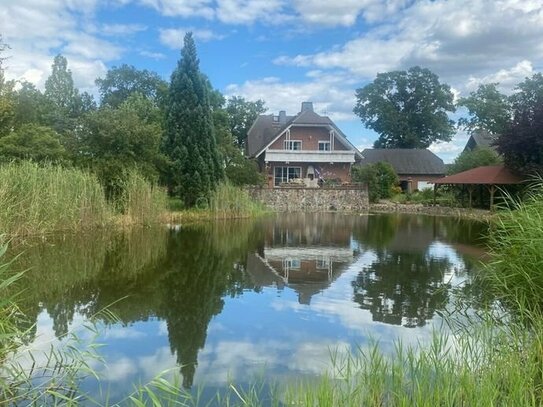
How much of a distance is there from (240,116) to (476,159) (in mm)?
20913

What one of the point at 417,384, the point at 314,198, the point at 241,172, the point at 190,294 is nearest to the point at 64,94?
the point at 241,172

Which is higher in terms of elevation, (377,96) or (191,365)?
(377,96)

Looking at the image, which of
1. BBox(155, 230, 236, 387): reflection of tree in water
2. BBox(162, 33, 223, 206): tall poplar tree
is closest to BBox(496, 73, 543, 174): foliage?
BBox(162, 33, 223, 206): tall poplar tree

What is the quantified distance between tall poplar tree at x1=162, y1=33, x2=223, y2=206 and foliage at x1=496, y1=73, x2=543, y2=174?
14.5m

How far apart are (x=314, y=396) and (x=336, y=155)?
112 ft

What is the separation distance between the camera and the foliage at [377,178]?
36156 millimetres

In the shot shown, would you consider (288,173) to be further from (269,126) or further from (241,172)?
(241,172)

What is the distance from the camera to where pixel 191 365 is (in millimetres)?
5184

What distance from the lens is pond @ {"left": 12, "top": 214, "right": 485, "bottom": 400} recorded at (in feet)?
17.7

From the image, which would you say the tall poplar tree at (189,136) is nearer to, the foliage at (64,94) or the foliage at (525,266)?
the foliage at (64,94)

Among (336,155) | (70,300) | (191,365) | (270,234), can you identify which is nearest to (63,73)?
(336,155)

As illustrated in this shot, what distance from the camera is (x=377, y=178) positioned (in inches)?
1462

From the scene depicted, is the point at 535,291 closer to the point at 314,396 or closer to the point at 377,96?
the point at 314,396

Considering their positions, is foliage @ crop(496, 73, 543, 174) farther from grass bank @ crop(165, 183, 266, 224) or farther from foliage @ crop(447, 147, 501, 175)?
grass bank @ crop(165, 183, 266, 224)
